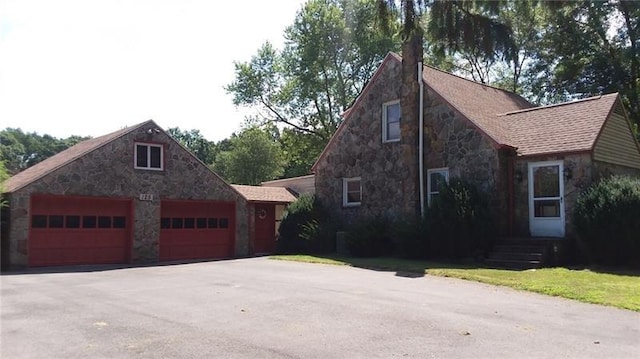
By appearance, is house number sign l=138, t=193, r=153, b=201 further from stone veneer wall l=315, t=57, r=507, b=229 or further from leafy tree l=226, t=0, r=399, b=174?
leafy tree l=226, t=0, r=399, b=174

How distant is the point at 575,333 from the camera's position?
284 inches

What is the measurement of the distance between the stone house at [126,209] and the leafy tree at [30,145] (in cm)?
6208

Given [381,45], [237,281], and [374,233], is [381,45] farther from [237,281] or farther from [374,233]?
[237,281]

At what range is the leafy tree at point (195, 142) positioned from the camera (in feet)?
273

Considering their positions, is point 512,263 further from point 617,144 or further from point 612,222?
point 617,144

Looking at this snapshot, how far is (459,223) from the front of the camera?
53.8 feet

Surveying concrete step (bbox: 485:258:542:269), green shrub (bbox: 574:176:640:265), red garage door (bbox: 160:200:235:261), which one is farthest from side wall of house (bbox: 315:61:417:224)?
green shrub (bbox: 574:176:640:265)

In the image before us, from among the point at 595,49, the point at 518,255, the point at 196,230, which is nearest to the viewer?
the point at 518,255

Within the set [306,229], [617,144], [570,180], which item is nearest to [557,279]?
[570,180]

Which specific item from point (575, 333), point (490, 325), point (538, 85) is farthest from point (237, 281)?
point (538, 85)

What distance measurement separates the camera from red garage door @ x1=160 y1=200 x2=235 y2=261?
21891 millimetres

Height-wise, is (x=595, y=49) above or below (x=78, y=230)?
above

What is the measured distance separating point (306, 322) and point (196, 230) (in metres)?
15.6

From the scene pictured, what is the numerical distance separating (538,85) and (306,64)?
16.4 m
